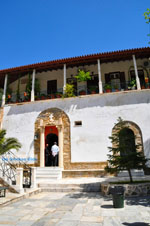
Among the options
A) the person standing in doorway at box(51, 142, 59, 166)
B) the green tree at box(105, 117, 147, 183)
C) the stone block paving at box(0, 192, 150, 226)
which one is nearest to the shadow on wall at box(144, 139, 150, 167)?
the green tree at box(105, 117, 147, 183)

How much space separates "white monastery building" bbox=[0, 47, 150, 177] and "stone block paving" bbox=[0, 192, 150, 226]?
5565 millimetres

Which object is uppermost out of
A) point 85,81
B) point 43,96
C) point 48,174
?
point 85,81

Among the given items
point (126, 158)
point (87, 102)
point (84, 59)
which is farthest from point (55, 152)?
point (84, 59)

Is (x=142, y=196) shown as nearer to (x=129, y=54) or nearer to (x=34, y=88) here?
(x=129, y=54)

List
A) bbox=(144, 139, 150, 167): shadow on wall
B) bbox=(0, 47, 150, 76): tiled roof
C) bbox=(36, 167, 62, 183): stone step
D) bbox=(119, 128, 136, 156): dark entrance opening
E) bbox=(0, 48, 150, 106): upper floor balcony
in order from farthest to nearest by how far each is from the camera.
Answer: bbox=(0, 48, 150, 106): upper floor balcony, bbox=(0, 47, 150, 76): tiled roof, bbox=(144, 139, 150, 167): shadow on wall, bbox=(36, 167, 62, 183): stone step, bbox=(119, 128, 136, 156): dark entrance opening

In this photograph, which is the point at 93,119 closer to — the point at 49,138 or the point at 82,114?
the point at 82,114

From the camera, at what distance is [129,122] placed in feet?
40.6

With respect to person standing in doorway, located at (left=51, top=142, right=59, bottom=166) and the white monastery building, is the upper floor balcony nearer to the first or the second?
the white monastery building

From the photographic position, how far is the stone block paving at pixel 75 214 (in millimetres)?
4371

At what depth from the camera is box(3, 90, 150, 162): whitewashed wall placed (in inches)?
483

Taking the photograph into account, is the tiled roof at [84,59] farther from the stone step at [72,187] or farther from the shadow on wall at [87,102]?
the stone step at [72,187]

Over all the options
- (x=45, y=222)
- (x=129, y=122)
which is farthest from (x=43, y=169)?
(x=45, y=222)

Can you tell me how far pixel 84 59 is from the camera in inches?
569

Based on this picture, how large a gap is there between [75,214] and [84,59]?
11.9 meters
